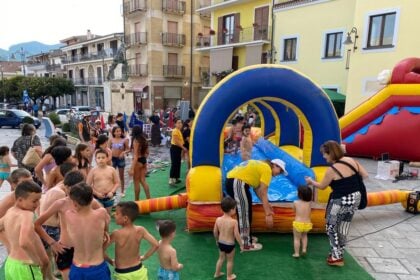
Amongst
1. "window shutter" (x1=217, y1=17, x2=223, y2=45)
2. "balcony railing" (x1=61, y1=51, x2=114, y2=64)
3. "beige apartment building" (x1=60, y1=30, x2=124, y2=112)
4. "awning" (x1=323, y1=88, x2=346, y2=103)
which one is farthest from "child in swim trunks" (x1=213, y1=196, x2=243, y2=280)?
"balcony railing" (x1=61, y1=51, x2=114, y2=64)

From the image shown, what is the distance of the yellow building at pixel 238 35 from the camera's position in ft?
69.5

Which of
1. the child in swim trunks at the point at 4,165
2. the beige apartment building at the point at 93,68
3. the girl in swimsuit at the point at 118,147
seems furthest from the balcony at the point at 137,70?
the child in swim trunks at the point at 4,165

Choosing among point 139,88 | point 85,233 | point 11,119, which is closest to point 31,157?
point 85,233

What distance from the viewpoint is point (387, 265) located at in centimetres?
434

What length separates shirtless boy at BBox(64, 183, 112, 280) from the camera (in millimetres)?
2658

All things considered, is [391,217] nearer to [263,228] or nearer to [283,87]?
[263,228]

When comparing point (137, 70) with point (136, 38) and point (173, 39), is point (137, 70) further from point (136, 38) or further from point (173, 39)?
point (173, 39)

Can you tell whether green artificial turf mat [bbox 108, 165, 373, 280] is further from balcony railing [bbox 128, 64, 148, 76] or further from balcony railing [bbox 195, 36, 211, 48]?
balcony railing [bbox 128, 64, 148, 76]

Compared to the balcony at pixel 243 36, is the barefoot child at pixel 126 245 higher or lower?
lower

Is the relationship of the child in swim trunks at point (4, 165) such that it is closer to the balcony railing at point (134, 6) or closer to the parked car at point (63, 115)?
the parked car at point (63, 115)

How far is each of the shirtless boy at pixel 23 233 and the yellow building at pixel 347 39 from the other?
527 inches

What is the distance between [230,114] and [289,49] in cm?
1584

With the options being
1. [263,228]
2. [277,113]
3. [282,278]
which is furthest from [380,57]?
[282,278]

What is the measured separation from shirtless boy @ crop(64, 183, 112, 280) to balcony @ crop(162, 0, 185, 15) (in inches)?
1186
